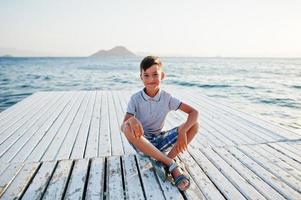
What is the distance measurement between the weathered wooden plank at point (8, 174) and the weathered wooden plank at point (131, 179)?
3.69 feet

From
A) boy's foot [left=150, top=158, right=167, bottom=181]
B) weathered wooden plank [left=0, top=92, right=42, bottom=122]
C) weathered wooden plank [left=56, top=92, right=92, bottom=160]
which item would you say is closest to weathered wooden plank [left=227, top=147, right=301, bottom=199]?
boy's foot [left=150, top=158, right=167, bottom=181]

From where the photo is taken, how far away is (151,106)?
2740mm

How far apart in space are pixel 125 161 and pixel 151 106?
2.34ft

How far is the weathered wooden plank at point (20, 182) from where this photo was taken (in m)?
2.23

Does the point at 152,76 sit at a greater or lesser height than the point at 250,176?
greater

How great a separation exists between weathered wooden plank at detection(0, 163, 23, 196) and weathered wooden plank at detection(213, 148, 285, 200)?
90.8 inches

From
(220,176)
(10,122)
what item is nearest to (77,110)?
(10,122)

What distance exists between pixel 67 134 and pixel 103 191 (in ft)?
6.17

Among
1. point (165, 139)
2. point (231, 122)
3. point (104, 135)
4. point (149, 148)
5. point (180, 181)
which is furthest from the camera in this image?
point (231, 122)

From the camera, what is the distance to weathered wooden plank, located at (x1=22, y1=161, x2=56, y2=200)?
7.23 feet

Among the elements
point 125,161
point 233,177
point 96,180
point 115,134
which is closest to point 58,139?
point 115,134

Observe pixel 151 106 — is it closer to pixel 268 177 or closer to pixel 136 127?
pixel 136 127

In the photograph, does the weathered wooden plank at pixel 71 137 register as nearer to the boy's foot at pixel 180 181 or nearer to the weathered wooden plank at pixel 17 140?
the weathered wooden plank at pixel 17 140

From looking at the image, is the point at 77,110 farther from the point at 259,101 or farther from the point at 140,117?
the point at 259,101
